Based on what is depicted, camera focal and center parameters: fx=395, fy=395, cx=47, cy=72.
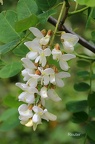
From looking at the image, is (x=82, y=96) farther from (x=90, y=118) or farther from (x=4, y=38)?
(x=4, y=38)

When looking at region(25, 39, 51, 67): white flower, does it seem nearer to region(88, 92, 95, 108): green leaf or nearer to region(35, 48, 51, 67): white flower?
region(35, 48, 51, 67): white flower

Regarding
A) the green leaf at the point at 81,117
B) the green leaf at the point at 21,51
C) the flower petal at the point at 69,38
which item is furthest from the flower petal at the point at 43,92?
the green leaf at the point at 81,117

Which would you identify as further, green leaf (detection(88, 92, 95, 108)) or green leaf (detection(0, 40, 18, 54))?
green leaf (detection(88, 92, 95, 108))

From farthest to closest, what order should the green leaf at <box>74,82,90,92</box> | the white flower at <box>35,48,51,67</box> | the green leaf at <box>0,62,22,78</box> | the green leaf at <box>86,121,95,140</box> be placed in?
the green leaf at <box>74,82,90,92</box>
the green leaf at <box>86,121,95,140</box>
the green leaf at <box>0,62,22,78</box>
the white flower at <box>35,48,51,67</box>

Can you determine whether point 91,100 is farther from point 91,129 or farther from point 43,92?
point 43,92

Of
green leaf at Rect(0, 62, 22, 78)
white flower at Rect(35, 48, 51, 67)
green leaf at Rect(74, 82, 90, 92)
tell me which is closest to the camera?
white flower at Rect(35, 48, 51, 67)

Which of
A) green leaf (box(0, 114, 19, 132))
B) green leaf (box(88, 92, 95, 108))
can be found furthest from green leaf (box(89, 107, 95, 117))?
green leaf (box(0, 114, 19, 132))
